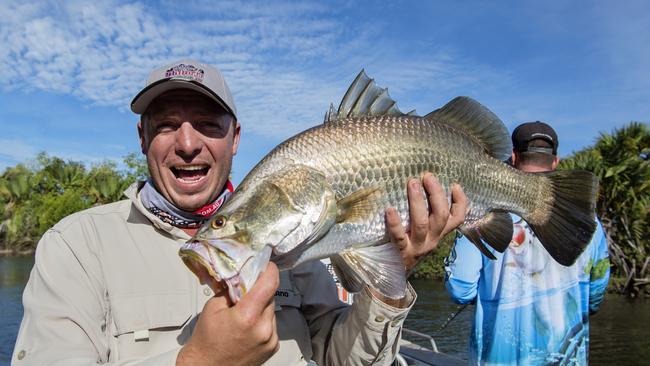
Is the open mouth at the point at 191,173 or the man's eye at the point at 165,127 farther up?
the man's eye at the point at 165,127

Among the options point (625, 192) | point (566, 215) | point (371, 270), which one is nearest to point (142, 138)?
point (371, 270)

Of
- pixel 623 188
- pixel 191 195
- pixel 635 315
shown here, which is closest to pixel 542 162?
pixel 191 195

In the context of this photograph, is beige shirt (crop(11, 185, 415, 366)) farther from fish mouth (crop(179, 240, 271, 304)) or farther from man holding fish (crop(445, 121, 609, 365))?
man holding fish (crop(445, 121, 609, 365))

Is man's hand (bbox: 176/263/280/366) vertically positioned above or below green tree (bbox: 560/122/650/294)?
below

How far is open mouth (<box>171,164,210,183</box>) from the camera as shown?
2842mm

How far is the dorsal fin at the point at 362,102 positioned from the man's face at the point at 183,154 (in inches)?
26.8

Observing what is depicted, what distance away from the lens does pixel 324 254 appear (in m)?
2.30

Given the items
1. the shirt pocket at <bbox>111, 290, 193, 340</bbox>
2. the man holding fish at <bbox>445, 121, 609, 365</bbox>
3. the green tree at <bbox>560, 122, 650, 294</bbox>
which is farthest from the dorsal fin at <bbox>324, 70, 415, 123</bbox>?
the green tree at <bbox>560, 122, 650, 294</bbox>

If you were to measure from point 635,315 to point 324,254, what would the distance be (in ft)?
77.1

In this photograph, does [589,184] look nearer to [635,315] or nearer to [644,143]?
[635,315]

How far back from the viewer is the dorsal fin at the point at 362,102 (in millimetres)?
2670

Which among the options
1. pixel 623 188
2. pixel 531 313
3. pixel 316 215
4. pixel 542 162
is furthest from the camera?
pixel 623 188

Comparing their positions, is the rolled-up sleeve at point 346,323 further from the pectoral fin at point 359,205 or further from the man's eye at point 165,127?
the man's eye at point 165,127

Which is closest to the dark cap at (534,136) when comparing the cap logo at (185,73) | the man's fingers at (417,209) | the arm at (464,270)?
the arm at (464,270)
